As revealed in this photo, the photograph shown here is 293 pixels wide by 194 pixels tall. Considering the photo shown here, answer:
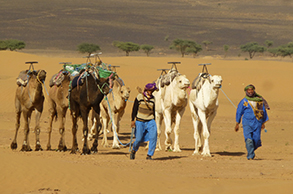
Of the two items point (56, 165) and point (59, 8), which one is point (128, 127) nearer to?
point (56, 165)

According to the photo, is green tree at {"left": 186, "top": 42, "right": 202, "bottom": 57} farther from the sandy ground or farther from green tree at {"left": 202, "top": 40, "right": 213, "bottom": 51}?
the sandy ground

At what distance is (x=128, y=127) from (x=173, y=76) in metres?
8.24

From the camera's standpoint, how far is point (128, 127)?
2220 cm

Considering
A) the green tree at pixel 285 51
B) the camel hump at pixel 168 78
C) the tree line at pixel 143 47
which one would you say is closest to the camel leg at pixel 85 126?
the camel hump at pixel 168 78

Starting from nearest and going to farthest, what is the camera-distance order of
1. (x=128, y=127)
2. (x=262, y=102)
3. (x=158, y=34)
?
(x=262, y=102) < (x=128, y=127) < (x=158, y=34)

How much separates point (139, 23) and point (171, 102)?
96.2 meters

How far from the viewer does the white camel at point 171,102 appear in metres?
13.4

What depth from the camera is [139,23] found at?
10862cm

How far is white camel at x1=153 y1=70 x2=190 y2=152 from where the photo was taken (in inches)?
527

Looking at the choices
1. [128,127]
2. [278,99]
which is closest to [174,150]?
[128,127]

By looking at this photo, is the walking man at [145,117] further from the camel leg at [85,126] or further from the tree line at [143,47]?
the tree line at [143,47]

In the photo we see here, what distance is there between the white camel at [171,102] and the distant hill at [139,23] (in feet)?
226

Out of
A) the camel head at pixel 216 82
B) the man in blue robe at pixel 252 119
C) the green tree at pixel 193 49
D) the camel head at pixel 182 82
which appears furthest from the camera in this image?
the green tree at pixel 193 49

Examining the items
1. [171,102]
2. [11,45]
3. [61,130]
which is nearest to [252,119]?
[171,102]
